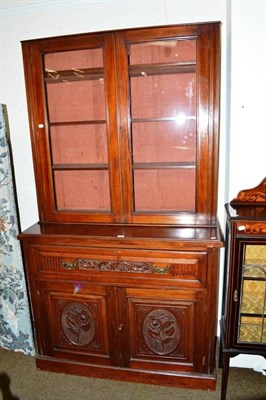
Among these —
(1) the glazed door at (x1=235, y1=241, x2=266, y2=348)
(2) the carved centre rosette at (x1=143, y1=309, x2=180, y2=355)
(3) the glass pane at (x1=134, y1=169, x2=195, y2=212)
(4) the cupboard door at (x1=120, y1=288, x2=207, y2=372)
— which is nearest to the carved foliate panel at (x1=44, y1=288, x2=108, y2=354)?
(4) the cupboard door at (x1=120, y1=288, x2=207, y2=372)

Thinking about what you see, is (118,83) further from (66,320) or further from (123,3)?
(66,320)

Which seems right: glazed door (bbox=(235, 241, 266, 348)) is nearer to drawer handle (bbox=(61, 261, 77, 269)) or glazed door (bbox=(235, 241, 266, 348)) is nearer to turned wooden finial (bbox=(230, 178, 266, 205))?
turned wooden finial (bbox=(230, 178, 266, 205))

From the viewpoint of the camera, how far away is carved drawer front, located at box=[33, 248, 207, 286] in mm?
1637

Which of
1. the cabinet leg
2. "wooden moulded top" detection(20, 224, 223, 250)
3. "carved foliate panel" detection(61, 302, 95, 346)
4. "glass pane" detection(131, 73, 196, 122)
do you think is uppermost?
"glass pane" detection(131, 73, 196, 122)

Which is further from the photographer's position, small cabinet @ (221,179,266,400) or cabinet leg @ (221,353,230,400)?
cabinet leg @ (221,353,230,400)

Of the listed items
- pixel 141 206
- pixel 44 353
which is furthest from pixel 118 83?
pixel 44 353

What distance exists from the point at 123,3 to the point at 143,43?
0.91ft

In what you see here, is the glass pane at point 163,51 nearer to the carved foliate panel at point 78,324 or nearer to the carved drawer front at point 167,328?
the carved drawer front at point 167,328

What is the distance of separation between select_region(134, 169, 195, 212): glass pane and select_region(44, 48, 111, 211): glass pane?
0.23 m

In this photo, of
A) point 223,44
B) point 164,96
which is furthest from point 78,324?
point 223,44

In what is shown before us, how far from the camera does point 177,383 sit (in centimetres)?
182

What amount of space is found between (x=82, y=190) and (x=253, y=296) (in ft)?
4.18

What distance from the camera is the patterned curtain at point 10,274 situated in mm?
1968

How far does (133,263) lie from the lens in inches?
66.7
